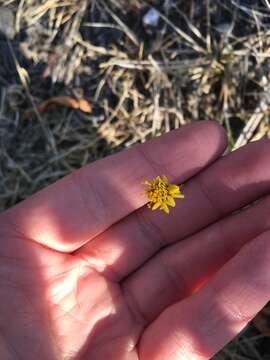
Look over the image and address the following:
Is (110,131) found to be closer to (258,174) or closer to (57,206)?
(57,206)

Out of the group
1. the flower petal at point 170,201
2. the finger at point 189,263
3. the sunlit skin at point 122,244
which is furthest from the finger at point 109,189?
the finger at point 189,263

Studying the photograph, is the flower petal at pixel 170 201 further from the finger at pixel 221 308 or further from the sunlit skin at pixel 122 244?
the finger at pixel 221 308

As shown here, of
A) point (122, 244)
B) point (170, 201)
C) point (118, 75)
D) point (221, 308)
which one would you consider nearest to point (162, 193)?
point (170, 201)

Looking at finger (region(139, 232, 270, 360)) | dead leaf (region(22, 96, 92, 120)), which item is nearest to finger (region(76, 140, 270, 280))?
finger (region(139, 232, 270, 360))

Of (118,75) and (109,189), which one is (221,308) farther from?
(118,75)

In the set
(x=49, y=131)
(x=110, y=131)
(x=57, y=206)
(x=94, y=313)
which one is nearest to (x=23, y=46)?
(x=49, y=131)

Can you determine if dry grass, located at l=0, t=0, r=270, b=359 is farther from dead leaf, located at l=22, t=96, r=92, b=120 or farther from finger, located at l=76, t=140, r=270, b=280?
finger, located at l=76, t=140, r=270, b=280
